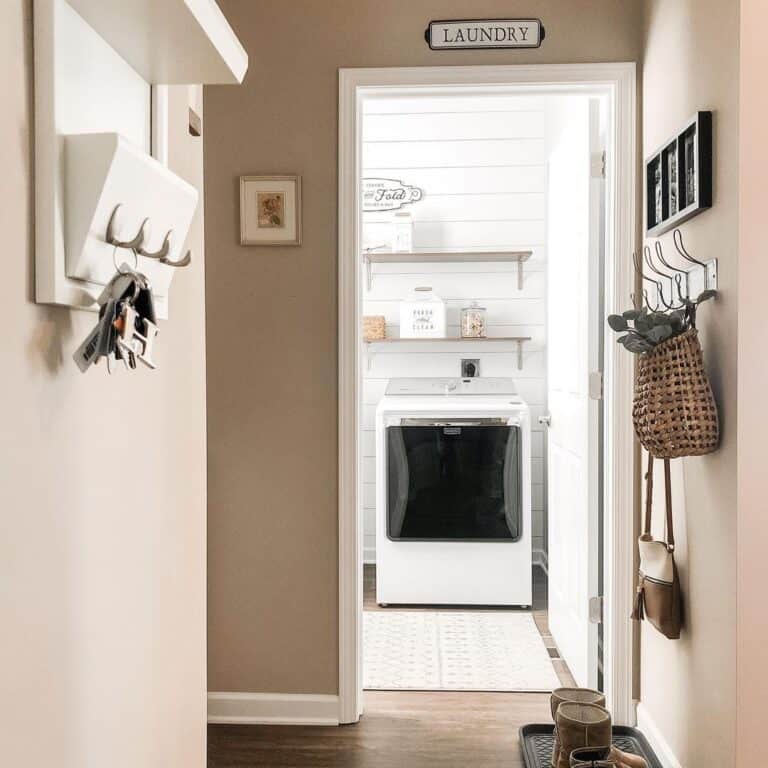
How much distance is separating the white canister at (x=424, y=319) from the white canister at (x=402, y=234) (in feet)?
0.96

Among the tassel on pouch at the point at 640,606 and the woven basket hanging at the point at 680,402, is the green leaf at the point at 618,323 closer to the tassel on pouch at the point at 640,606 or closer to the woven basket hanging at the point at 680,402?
the woven basket hanging at the point at 680,402

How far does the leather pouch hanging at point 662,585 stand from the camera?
217 cm

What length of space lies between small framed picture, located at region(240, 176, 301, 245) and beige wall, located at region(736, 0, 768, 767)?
1.39m

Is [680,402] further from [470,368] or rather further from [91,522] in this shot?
[470,368]

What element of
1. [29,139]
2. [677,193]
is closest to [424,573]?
[677,193]

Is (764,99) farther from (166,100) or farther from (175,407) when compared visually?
(175,407)

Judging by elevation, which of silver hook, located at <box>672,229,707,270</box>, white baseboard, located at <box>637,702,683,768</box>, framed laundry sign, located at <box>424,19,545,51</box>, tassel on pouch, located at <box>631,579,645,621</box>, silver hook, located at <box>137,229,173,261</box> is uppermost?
framed laundry sign, located at <box>424,19,545,51</box>

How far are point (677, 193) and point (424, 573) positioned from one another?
7.86 feet

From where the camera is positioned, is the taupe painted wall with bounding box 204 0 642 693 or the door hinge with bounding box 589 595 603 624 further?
the door hinge with bounding box 589 595 603 624

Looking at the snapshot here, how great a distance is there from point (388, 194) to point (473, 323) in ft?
2.84

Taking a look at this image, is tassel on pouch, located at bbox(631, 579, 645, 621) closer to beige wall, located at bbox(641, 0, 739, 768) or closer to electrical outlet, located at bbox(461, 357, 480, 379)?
beige wall, located at bbox(641, 0, 739, 768)

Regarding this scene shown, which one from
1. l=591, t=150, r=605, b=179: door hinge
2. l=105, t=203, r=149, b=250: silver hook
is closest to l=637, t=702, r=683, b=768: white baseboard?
l=591, t=150, r=605, b=179: door hinge

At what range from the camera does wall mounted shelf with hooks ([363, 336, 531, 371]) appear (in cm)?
443

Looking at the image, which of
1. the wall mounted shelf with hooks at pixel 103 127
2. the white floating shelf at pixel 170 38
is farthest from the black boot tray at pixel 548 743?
the white floating shelf at pixel 170 38
